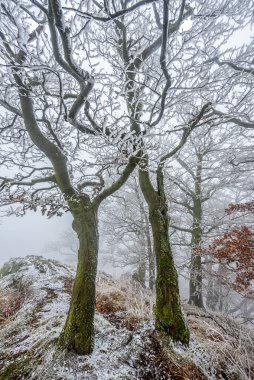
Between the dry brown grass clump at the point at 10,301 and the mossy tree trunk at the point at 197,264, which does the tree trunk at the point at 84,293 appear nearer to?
the dry brown grass clump at the point at 10,301

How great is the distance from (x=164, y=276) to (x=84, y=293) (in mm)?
1132

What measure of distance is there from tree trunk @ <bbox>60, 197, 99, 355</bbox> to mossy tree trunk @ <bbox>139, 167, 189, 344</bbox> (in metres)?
0.93

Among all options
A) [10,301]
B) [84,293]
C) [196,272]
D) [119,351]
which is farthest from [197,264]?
[10,301]

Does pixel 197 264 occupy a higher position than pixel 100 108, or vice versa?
pixel 100 108

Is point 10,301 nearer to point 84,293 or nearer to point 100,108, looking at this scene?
point 84,293

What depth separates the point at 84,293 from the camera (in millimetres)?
2777

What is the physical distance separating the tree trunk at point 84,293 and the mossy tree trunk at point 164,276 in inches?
36.4

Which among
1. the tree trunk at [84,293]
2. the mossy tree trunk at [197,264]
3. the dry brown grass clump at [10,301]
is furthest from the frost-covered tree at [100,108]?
the mossy tree trunk at [197,264]

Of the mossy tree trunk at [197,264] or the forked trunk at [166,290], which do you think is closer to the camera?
the forked trunk at [166,290]

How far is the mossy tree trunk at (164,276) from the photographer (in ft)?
9.55

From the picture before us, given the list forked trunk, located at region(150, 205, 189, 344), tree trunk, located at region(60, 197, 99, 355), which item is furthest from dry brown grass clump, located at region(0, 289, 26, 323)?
forked trunk, located at region(150, 205, 189, 344)

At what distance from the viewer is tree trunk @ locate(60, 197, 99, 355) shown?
102 inches

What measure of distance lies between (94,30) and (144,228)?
6.26m

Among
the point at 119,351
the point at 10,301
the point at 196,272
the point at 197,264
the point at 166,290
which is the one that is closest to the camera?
the point at 119,351
